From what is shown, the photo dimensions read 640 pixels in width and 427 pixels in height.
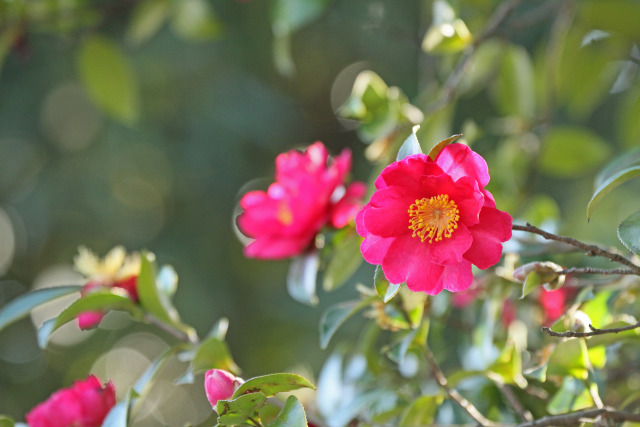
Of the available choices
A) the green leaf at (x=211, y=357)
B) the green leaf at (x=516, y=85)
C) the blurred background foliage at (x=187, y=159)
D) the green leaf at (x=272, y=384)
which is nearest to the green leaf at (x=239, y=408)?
the green leaf at (x=272, y=384)

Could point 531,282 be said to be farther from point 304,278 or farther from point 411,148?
point 304,278

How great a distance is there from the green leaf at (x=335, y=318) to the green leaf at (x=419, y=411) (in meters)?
0.09

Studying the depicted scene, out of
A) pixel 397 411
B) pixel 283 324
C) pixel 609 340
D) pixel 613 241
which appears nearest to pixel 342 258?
pixel 397 411

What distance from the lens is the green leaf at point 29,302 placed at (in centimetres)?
66

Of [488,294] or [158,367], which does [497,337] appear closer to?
[488,294]

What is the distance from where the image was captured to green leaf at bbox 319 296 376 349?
0.59m

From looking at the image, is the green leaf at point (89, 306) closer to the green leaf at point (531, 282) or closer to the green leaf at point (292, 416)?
the green leaf at point (292, 416)

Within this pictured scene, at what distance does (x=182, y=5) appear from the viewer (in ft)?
3.79

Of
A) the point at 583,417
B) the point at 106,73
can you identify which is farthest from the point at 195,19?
the point at 583,417

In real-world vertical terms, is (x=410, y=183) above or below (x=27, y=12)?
below

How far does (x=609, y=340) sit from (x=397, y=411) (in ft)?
0.67

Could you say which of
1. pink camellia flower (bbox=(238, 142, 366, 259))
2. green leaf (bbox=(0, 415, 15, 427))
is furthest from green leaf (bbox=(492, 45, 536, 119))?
green leaf (bbox=(0, 415, 15, 427))

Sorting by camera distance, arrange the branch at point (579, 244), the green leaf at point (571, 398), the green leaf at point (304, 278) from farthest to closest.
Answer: the green leaf at point (304, 278) → the green leaf at point (571, 398) → the branch at point (579, 244)

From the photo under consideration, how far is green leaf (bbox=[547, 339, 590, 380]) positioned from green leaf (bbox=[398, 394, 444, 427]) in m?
0.10
